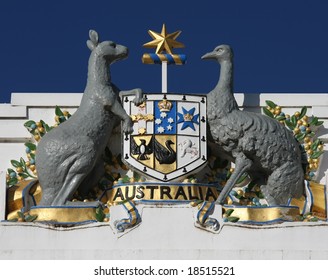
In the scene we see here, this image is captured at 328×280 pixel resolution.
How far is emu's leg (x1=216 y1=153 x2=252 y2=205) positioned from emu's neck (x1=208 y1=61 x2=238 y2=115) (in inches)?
35.7

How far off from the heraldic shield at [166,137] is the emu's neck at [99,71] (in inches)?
24.0

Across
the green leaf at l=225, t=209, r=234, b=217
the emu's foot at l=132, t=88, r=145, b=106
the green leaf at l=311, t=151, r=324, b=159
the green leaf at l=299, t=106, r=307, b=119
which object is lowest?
the green leaf at l=225, t=209, r=234, b=217

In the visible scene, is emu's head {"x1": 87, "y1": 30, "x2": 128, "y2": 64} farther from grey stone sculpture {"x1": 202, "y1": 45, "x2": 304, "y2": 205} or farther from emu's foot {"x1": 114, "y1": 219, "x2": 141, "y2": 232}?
emu's foot {"x1": 114, "y1": 219, "x2": 141, "y2": 232}

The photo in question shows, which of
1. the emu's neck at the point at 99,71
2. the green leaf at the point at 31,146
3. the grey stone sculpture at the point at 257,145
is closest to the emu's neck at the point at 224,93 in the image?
the grey stone sculpture at the point at 257,145

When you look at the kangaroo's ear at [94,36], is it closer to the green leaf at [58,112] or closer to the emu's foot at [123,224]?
the green leaf at [58,112]

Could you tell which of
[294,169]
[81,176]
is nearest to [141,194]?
[81,176]

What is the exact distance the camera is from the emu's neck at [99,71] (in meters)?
24.8

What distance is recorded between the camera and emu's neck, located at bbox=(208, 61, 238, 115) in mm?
24766

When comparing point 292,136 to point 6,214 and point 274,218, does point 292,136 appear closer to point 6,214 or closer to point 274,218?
point 274,218

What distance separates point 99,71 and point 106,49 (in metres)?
0.44

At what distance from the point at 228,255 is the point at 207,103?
318cm

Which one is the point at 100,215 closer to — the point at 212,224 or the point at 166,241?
the point at 166,241

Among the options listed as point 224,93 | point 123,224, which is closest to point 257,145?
point 224,93

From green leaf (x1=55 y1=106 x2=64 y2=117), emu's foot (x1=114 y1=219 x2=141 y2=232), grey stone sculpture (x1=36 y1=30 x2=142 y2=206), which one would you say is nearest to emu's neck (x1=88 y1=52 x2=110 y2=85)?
grey stone sculpture (x1=36 y1=30 x2=142 y2=206)
